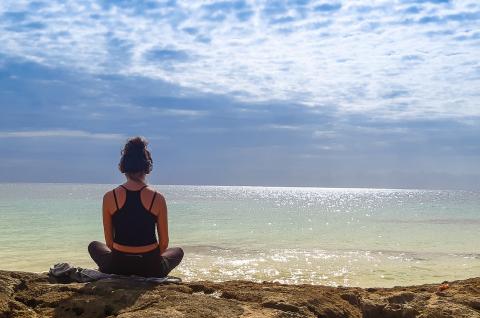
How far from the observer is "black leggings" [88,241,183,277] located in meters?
5.64

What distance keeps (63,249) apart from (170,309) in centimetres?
1562

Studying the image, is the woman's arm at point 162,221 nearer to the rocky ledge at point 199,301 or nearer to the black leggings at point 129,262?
the black leggings at point 129,262

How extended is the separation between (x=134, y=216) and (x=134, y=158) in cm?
Result: 67

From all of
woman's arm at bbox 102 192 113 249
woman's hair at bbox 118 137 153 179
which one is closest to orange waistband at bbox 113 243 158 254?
woman's arm at bbox 102 192 113 249

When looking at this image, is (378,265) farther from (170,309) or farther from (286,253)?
(170,309)

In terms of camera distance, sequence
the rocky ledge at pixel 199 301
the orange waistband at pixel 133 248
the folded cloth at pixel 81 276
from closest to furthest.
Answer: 1. the rocky ledge at pixel 199 301
2. the folded cloth at pixel 81 276
3. the orange waistband at pixel 133 248

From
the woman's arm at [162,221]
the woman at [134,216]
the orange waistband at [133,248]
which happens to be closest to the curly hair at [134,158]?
the woman at [134,216]

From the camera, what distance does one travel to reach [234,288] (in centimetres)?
536

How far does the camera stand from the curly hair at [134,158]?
553 cm

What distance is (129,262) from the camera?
564 cm

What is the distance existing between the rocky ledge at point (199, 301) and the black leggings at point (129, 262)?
1.34 ft

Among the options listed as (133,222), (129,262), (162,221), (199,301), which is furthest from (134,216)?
(199,301)

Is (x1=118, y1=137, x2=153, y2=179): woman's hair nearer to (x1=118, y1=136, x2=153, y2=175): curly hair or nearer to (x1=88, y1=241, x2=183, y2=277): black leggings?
(x1=118, y1=136, x2=153, y2=175): curly hair

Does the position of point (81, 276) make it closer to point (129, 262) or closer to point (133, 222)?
point (129, 262)
